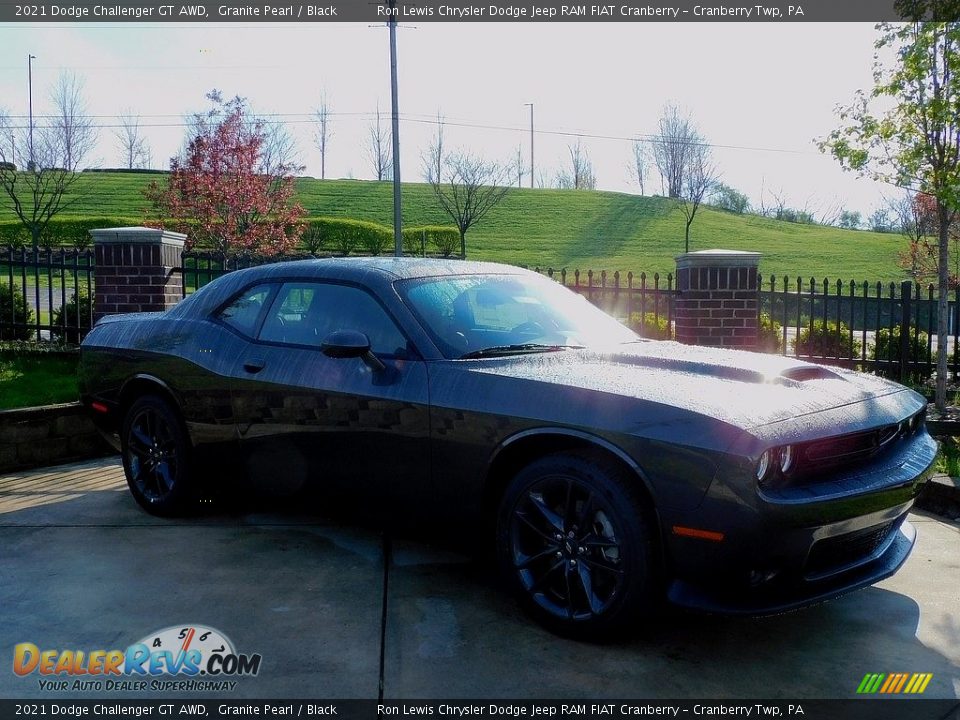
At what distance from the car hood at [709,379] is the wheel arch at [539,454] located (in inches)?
8.3

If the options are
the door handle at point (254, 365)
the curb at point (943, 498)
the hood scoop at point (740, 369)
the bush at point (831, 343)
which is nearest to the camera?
the hood scoop at point (740, 369)

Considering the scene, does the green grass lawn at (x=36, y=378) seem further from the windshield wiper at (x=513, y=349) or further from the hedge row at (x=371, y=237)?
the hedge row at (x=371, y=237)

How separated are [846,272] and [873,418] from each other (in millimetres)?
41480

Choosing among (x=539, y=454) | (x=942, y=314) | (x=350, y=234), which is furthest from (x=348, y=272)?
(x=350, y=234)

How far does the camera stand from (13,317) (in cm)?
972

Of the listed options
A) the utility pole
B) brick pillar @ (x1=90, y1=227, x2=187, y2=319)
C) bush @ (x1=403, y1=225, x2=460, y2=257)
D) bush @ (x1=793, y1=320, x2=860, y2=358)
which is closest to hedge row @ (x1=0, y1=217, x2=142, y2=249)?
bush @ (x1=403, y1=225, x2=460, y2=257)

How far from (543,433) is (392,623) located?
1.03 metres

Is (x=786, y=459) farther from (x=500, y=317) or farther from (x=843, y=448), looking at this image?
(x=500, y=317)

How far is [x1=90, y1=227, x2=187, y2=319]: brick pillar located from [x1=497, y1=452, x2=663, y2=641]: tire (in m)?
6.15

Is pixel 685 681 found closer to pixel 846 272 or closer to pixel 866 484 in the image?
pixel 866 484

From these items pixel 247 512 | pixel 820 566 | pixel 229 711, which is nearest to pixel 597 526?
pixel 820 566

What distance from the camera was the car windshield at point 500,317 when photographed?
396 cm

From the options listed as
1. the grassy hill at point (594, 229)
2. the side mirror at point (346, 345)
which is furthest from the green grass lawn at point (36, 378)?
the grassy hill at point (594, 229)

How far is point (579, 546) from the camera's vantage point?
3281 mm
